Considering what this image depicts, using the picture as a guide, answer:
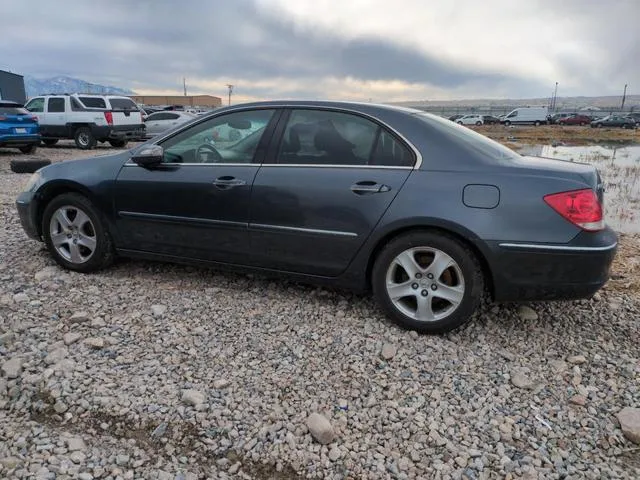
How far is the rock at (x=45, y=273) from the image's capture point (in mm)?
4246

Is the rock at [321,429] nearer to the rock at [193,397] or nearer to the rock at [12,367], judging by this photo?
the rock at [193,397]

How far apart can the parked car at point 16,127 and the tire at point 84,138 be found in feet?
8.66

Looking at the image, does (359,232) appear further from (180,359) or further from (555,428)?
(555,428)

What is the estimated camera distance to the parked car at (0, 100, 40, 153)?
1351 cm

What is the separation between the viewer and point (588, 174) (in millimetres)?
3236

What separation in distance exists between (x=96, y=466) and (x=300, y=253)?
1888mm

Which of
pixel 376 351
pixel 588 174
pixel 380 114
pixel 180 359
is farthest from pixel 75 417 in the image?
pixel 588 174

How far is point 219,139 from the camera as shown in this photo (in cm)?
400

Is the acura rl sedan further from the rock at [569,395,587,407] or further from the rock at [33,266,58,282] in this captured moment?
the rock at [569,395,587,407]

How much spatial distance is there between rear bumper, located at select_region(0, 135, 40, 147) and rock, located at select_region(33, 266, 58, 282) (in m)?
11.3

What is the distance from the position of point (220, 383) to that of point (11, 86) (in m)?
42.6

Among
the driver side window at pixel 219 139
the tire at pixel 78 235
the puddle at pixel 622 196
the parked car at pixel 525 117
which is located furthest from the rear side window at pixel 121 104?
the parked car at pixel 525 117

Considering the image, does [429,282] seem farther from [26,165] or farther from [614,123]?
[614,123]

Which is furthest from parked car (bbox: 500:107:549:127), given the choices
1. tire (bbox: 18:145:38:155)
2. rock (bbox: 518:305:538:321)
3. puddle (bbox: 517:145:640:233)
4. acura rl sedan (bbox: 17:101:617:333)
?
acura rl sedan (bbox: 17:101:617:333)
